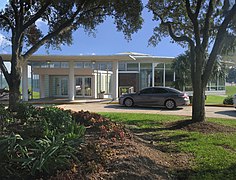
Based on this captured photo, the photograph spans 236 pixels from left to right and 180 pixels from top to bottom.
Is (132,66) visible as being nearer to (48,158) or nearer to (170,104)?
(170,104)

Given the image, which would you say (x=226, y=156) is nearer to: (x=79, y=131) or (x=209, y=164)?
(x=209, y=164)

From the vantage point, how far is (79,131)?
510cm

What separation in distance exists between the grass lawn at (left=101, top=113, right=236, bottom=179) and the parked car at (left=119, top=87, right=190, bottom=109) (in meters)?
7.70

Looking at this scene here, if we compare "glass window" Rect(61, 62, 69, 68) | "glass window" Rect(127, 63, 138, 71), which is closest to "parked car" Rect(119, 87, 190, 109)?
"glass window" Rect(61, 62, 69, 68)

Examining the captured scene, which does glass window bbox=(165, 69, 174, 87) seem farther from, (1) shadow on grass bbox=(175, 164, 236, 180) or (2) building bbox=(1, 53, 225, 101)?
(1) shadow on grass bbox=(175, 164, 236, 180)

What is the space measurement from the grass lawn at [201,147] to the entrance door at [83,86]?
17243 millimetres

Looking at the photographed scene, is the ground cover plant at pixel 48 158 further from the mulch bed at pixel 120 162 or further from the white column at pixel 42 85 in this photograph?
the white column at pixel 42 85

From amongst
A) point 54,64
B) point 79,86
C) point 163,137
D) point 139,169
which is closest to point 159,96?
point 163,137

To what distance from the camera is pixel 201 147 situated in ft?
21.8

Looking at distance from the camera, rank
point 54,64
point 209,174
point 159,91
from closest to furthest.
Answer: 1. point 209,174
2. point 159,91
3. point 54,64

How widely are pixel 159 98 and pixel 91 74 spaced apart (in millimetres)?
9873

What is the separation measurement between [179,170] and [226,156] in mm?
1579

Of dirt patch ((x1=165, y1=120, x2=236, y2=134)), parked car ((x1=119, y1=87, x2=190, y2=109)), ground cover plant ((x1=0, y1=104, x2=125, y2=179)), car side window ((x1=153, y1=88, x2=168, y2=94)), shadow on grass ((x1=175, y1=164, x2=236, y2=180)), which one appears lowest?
shadow on grass ((x1=175, y1=164, x2=236, y2=180))

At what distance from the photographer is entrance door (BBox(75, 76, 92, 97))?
26.9 metres
